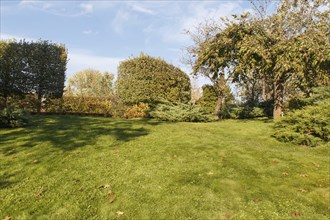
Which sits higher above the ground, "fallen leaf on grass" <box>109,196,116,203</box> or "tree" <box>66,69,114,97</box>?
"tree" <box>66,69,114,97</box>

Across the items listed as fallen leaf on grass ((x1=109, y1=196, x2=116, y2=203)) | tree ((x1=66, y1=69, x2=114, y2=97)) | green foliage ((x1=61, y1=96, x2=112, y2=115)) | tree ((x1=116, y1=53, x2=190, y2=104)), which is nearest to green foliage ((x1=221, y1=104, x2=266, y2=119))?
tree ((x1=116, y1=53, x2=190, y2=104))

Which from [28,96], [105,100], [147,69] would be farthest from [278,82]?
[28,96]

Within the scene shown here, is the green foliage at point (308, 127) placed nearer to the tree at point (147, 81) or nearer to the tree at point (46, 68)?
the tree at point (147, 81)

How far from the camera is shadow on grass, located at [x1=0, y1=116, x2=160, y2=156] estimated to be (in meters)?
10.6

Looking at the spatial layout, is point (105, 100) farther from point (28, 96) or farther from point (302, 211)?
point (302, 211)

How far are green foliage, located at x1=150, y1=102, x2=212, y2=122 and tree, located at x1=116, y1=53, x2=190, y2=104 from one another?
2705 millimetres

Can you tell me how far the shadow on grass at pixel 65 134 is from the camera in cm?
1059

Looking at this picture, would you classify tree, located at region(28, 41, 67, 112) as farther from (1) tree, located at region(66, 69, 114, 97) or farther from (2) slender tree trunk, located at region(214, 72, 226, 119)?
(1) tree, located at region(66, 69, 114, 97)

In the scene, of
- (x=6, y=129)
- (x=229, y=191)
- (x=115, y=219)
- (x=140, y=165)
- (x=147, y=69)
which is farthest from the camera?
(x=147, y=69)

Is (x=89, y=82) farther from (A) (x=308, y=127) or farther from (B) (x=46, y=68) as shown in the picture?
(A) (x=308, y=127)

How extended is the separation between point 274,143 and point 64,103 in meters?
14.6

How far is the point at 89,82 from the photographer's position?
228 feet

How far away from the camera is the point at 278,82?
18.6m

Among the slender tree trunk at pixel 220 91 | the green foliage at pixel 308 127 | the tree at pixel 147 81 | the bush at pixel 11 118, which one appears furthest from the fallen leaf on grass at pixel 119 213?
the slender tree trunk at pixel 220 91
